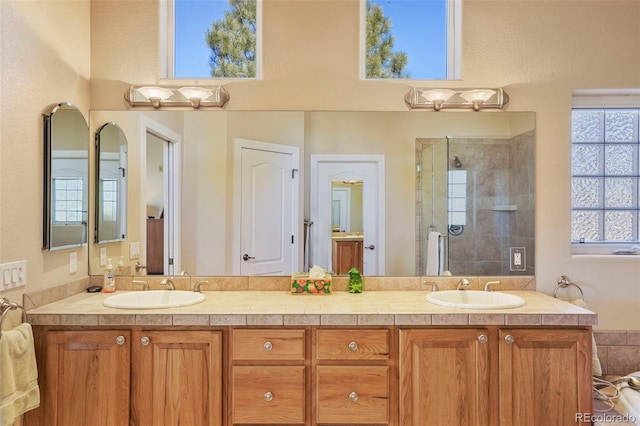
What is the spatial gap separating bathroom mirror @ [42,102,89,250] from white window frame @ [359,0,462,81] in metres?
1.72

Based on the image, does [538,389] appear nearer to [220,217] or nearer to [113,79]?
[220,217]

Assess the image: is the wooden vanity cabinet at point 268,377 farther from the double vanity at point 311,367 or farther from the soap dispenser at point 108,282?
the soap dispenser at point 108,282

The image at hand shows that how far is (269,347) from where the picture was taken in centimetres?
176

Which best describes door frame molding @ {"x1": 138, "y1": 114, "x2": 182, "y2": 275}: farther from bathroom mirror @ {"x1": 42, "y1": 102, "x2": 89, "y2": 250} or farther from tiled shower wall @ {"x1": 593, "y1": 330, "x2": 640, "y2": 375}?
tiled shower wall @ {"x1": 593, "y1": 330, "x2": 640, "y2": 375}

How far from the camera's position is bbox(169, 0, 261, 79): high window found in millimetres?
2410

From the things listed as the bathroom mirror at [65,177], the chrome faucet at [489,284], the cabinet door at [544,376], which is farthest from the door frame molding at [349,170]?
the bathroom mirror at [65,177]

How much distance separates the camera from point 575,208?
2459 millimetres

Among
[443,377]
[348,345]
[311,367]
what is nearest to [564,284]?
[443,377]

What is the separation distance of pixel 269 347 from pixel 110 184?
147 centimetres

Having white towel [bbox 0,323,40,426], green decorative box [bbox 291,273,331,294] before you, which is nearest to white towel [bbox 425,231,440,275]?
green decorative box [bbox 291,273,331,294]

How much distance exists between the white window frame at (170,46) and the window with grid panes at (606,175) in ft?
6.87

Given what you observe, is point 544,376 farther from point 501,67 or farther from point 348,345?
point 501,67

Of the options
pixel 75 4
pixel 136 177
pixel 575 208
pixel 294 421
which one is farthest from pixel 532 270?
pixel 75 4

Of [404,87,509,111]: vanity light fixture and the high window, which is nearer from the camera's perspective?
[404,87,509,111]: vanity light fixture
